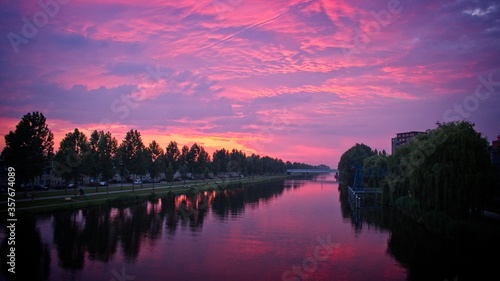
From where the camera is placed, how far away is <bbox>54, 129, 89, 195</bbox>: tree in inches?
2798

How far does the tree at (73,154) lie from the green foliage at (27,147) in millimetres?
13718

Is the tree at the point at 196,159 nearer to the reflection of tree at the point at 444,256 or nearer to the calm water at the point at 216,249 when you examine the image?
the calm water at the point at 216,249

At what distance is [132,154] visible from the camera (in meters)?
90.6

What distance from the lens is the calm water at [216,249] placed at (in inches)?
1140

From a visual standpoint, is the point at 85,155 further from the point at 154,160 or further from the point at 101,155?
the point at 154,160

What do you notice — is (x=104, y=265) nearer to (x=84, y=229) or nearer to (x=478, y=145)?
(x=84, y=229)

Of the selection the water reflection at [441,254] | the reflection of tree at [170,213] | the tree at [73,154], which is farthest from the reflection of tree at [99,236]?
the water reflection at [441,254]

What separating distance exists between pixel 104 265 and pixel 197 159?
10953cm

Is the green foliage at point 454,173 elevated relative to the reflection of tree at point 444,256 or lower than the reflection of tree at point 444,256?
elevated

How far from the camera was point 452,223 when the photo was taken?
39.0m

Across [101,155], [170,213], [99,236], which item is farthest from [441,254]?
[101,155]

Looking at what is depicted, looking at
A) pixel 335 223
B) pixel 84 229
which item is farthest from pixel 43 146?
pixel 335 223

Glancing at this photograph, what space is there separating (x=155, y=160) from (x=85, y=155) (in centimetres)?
3006

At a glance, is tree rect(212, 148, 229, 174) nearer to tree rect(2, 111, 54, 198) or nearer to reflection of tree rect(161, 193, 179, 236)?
reflection of tree rect(161, 193, 179, 236)
